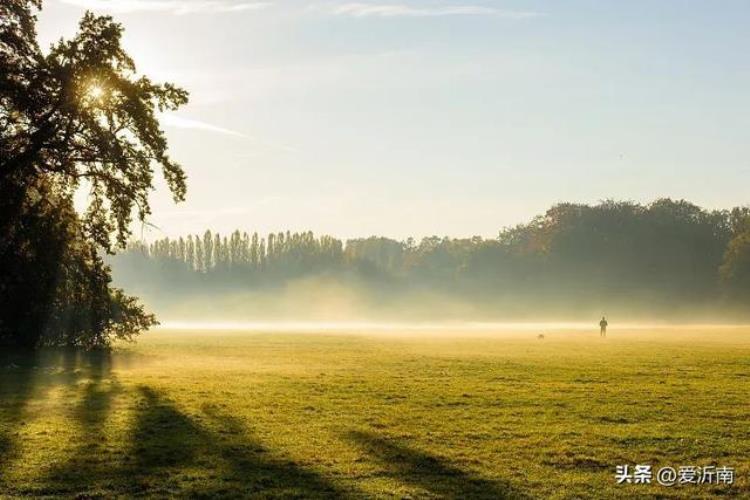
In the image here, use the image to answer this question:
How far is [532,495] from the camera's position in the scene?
15.2 m

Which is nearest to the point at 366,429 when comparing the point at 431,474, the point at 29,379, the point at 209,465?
the point at 431,474

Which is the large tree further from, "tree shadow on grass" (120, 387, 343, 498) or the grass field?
"tree shadow on grass" (120, 387, 343, 498)

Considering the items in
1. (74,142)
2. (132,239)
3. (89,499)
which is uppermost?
(74,142)

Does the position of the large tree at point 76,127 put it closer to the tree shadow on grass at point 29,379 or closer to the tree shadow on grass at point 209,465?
the tree shadow on grass at point 29,379

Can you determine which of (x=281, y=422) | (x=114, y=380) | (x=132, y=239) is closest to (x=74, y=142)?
(x=132, y=239)

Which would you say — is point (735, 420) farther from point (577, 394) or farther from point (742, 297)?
point (742, 297)

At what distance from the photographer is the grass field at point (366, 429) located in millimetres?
16062

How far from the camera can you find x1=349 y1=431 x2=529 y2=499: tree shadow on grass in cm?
1540

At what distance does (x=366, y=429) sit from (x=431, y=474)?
5.24 meters

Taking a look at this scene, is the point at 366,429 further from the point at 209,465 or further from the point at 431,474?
the point at 209,465

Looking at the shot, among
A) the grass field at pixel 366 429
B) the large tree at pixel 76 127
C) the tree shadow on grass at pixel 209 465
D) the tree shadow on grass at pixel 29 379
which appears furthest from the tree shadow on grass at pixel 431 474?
the large tree at pixel 76 127

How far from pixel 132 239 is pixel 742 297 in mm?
152944

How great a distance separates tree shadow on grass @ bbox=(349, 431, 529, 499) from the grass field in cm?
5

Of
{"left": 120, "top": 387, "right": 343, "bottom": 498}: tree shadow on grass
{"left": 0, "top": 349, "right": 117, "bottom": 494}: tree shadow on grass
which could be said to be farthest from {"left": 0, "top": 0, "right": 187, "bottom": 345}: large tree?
{"left": 120, "top": 387, "right": 343, "bottom": 498}: tree shadow on grass
